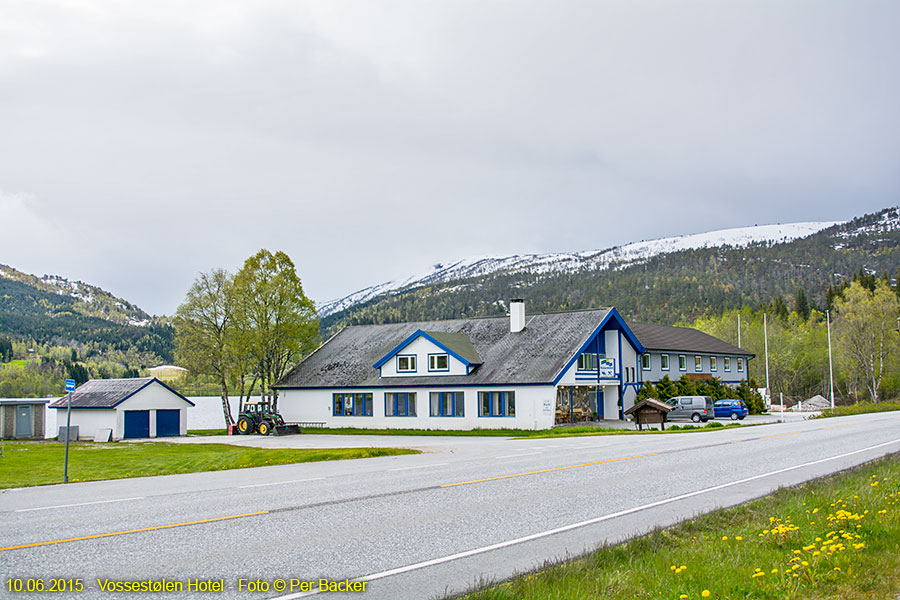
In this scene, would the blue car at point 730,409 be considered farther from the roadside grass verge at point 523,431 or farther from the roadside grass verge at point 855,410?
the roadside grass verge at point 523,431

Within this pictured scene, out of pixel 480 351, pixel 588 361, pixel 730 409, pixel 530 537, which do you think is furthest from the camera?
pixel 730 409

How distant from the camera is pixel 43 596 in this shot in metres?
7.16

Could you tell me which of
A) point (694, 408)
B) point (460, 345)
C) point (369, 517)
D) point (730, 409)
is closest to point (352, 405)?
point (460, 345)

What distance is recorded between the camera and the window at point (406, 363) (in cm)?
5012

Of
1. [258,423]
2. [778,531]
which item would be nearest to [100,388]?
[258,423]

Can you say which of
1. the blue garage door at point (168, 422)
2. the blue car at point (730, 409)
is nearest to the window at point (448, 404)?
the blue garage door at point (168, 422)

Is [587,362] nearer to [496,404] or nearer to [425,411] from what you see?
[496,404]

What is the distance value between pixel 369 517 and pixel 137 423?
41609 millimetres

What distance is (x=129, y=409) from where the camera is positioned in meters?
47.6

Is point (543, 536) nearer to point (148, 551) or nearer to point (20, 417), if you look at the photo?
point (148, 551)

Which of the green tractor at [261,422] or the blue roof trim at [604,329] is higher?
the blue roof trim at [604,329]

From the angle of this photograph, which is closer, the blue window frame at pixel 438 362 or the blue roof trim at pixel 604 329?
the blue roof trim at pixel 604 329

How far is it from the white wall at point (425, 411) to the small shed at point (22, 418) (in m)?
15.8

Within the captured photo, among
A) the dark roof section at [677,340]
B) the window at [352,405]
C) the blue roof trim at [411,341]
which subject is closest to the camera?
the blue roof trim at [411,341]
